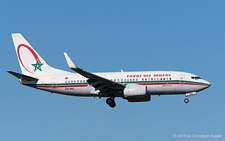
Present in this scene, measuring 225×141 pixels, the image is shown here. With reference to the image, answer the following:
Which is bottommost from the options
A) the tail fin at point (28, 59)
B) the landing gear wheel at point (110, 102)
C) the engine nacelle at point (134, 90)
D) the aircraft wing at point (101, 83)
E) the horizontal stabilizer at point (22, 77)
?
the landing gear wheel at point (110, 102)

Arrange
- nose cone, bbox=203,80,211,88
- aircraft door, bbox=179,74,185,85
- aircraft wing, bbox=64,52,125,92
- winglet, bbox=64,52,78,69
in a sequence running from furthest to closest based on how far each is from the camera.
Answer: nose cone, bbox=203,80,211,88
aircraft door, bbox=179,74,185,85
aircraft wing, bbox=64,52,125,92
winglet, bbox=64,52,78,69

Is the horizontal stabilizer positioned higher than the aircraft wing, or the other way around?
the horizontal stabilizer

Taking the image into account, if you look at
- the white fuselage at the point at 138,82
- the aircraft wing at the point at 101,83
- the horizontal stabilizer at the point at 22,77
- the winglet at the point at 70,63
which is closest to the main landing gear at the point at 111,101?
the white fuselage at the point at 138,82

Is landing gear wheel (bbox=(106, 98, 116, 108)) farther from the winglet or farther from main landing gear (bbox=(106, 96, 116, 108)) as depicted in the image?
the winglet

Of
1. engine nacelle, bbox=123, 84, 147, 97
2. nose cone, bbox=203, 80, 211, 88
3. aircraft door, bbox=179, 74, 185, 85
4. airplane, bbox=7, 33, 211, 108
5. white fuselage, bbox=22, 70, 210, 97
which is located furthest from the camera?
nose cone, bbox=203, 80, 211, 88

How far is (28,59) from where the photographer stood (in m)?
59.7

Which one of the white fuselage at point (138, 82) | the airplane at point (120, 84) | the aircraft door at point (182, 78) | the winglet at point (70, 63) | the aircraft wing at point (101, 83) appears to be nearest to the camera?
the winglet at point (70, 63)

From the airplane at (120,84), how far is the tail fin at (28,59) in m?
0.90

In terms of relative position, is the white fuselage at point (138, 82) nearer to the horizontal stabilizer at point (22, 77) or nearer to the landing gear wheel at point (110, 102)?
the horizontal stabilizer at point (22, 77)

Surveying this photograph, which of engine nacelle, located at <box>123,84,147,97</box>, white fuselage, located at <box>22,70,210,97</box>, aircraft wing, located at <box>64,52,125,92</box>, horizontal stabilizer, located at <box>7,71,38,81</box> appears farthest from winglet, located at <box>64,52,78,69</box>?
horizontal stabilizer, located at <box>7,71,38,81</box>

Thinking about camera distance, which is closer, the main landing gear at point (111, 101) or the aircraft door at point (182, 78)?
the aircraft door at point (182, 78)

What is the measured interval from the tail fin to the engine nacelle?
1026 centimetres

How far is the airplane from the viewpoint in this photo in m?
53.6

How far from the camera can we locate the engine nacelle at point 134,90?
53013 mm
